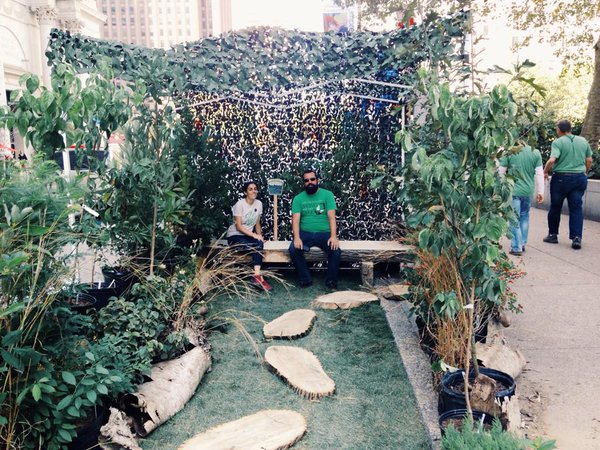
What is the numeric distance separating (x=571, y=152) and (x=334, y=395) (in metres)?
6.10

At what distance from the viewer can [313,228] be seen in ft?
22.9

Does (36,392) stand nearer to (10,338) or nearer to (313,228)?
(10,338)

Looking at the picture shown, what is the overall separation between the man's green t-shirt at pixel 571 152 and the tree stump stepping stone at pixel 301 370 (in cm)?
563

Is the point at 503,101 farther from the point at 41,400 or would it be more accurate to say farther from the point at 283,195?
the point at 283,195

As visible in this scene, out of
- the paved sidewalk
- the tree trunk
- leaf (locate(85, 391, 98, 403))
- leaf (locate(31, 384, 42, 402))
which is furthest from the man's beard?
the tree trunk

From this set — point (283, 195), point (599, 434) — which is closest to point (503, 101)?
point (599, 434)

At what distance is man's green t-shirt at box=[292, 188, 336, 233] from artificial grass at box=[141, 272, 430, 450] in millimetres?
1485

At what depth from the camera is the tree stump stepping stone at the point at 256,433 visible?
3266 mm

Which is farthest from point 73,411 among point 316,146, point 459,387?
point 316,146

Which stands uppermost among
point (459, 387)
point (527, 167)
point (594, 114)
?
point (594, 114)

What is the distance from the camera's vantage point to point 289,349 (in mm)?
4711

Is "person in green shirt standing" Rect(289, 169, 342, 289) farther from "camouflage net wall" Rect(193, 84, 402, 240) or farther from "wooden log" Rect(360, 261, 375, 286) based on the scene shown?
"camouflage net wall" Rect(193, 84, 402, 240)

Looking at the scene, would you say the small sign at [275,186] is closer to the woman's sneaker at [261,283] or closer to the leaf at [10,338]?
the woman's sneaker at [261,283]

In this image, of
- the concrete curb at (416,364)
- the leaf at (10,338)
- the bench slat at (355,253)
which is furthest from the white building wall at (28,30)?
the leaf at (10,338)
